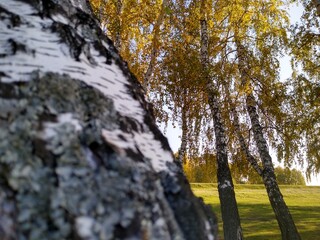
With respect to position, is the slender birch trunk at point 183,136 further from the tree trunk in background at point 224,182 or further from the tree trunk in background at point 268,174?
the tree trunk in background at point 268,174

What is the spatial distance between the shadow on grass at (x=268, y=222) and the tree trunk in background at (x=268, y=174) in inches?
167

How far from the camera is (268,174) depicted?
8.47 metres

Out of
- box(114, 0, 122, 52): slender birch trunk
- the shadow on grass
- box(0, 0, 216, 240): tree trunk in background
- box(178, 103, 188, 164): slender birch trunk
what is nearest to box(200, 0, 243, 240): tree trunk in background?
box(178, 103, 188, 164): slender birch trunk

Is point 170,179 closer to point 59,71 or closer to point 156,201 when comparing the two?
point 156,201

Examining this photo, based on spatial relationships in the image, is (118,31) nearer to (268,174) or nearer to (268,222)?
(268,174)

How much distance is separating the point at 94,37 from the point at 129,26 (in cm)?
902

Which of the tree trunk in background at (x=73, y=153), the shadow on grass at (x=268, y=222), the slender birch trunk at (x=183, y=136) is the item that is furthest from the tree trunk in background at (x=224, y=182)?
the tree trunk in background at (x=73, y=153)

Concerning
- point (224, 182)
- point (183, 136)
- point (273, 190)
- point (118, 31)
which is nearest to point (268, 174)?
point (273, 190)

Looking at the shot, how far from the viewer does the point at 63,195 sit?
0.81 m

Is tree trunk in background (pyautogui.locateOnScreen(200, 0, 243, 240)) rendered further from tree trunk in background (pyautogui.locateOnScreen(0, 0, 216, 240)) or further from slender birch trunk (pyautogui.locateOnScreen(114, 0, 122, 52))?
tree trunk in background (pyautogui.locateOnScreen(0, 0, 216, 240))

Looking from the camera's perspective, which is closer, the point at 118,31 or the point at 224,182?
the point at 224,182

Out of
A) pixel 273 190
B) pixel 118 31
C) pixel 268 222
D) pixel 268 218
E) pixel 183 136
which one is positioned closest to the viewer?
pixel 273 190

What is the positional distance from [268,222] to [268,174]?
7.44 meters

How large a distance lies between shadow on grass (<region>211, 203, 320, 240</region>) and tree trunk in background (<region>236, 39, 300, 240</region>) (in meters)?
4.23
